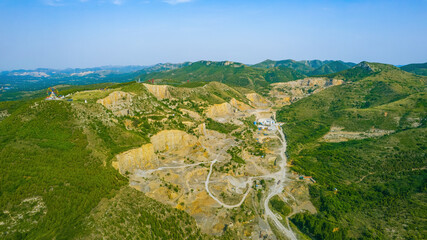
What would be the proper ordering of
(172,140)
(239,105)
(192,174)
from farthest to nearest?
(239,105)
(172,140)
(192,174)

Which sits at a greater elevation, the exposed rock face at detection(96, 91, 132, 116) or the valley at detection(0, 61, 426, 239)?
the exposed rock face at detection(96, 91, 132, 116)

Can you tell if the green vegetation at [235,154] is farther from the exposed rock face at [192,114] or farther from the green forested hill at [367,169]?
the exposed rock face at [192,114]

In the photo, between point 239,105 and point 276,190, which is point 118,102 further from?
point 239,105

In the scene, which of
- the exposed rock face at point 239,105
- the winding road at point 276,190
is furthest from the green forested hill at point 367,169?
the exposed rock face at point 239,105

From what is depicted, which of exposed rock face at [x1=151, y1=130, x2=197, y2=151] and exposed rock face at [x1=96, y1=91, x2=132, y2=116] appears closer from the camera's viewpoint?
exposed rock face at [x1=151, y1=130, x2=197, y2=151]

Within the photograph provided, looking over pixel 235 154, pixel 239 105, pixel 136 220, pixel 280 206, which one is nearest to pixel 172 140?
pixel 235 154

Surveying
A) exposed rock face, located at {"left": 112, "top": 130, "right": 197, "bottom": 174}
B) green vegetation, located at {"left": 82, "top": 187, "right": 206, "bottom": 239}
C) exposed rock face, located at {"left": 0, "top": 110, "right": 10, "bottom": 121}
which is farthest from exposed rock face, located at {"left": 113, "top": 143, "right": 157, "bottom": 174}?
exposed rock face, located at {"left": 0, "top": 110, "right": 10, "bottom": 121}

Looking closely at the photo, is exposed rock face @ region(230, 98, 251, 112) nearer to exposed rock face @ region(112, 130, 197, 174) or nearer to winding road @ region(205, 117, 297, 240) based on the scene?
winding road @ region(205, 117, 297, 240)
